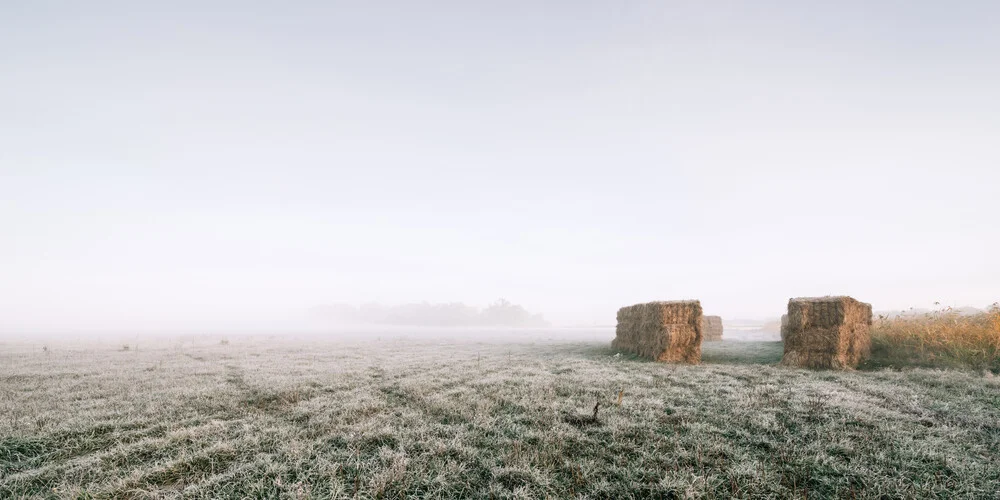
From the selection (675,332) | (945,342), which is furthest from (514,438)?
(945,342)

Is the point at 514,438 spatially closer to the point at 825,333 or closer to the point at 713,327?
the point at 825,333

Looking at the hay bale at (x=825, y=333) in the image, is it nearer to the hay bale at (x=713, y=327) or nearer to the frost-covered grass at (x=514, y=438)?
the frost-covered grass at (x=514, y=438)

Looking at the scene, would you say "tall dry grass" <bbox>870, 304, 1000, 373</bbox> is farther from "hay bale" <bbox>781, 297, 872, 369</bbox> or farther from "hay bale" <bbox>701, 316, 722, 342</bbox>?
"hay bale" <bbox>701, 316, 722, 342</bbox>

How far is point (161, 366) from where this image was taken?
1492cm

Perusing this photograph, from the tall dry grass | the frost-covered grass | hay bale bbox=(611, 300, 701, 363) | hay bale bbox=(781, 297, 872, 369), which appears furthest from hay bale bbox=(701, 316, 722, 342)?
the frost-covered grass

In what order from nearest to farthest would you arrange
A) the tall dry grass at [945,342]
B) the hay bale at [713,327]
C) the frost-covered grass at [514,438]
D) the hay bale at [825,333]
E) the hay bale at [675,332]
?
the frost-covered grass at [514,438] < the tall dry grass at [945,342] < the hay bale at [825,333] < the hay bale at [675,332] < the hay bale at [713,327]

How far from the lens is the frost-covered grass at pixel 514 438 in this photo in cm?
511

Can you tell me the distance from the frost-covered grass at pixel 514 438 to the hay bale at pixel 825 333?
1922 mm

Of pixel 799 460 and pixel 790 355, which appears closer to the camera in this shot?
pixel 799 460

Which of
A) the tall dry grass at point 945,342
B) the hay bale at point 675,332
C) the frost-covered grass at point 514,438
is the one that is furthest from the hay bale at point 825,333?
the hay bale at point 675,332

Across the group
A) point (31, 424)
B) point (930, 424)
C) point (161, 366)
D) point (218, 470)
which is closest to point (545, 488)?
point (218, 470)

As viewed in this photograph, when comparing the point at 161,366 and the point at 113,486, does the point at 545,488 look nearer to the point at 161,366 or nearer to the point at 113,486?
the point at 113,486

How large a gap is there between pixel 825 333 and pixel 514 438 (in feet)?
43.3

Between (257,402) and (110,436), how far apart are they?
2.77 m
